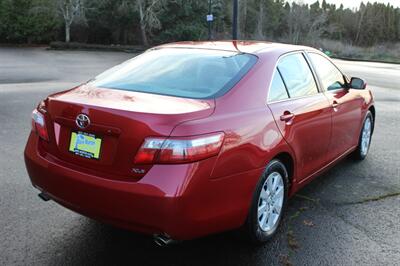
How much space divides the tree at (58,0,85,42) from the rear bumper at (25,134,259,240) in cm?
3402

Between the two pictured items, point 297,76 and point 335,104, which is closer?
point 297,76

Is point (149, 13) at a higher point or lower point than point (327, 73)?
higher

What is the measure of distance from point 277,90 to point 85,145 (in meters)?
1.60

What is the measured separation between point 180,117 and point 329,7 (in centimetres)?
6295

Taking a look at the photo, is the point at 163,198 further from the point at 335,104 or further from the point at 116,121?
the point at 335,104

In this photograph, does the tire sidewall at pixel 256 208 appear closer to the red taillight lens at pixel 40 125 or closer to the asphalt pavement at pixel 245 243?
the asphalt pavement at pixel 245 243

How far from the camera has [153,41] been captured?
37.8 m

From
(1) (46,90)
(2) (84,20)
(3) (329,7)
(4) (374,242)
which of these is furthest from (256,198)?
(3) (329,7)

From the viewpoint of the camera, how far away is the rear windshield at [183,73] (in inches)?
134

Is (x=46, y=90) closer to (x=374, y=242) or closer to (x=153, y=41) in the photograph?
(x=374, y=242)

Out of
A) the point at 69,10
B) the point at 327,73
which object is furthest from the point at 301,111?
the point at 69,10

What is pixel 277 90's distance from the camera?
3.73 m

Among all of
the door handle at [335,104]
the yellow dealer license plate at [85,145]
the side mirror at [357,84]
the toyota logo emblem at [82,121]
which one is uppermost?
the side mirror at [357,84]

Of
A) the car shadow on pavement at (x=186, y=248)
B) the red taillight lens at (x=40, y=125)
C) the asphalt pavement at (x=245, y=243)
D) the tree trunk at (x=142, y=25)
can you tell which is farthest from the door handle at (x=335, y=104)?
the tree trunk at (x=142, y=25)
